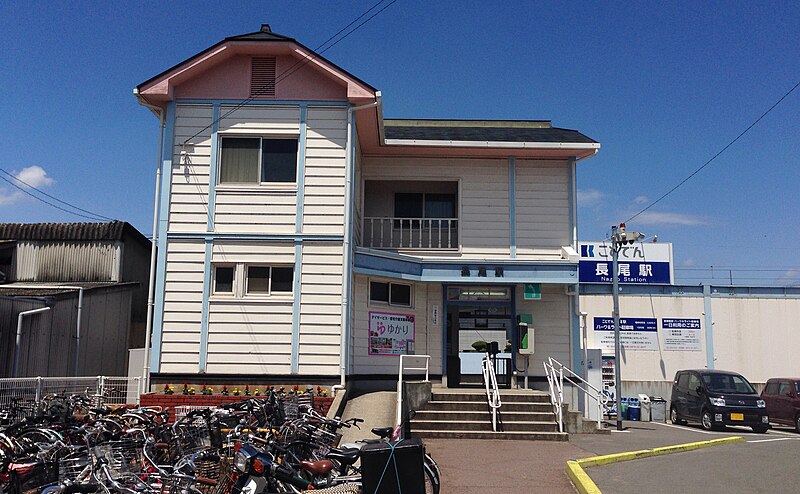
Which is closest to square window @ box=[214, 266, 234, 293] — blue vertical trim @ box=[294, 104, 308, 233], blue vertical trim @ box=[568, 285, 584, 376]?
blue vertical trim @ box=[294, 104, 308, 233]

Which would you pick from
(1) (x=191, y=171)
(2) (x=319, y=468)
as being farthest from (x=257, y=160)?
(2) (x=319, y=468)

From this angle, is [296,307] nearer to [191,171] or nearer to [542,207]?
[191,171]

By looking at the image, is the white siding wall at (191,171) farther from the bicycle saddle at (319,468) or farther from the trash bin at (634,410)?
the trash bin at (634,410)

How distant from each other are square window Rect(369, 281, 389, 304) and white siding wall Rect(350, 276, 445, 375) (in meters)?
0.17

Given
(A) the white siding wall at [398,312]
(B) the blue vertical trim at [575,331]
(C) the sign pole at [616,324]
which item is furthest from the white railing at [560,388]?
(A) the white siding wall at [398,312]

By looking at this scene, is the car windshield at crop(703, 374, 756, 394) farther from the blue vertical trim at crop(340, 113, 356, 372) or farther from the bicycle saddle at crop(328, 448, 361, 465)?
the bicycle saddle at crop(328, 448, 361, 465)

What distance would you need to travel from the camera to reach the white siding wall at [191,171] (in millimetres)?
13750

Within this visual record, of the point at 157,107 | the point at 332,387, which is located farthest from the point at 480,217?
the point at 157,107

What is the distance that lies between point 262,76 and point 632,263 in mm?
17131

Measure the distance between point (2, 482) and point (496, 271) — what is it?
11469 mm

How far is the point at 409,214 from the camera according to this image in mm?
17797

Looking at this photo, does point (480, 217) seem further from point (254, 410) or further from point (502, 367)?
point (254, 410)

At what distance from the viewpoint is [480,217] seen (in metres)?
16.9

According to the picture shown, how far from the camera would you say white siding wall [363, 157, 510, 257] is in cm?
1686
